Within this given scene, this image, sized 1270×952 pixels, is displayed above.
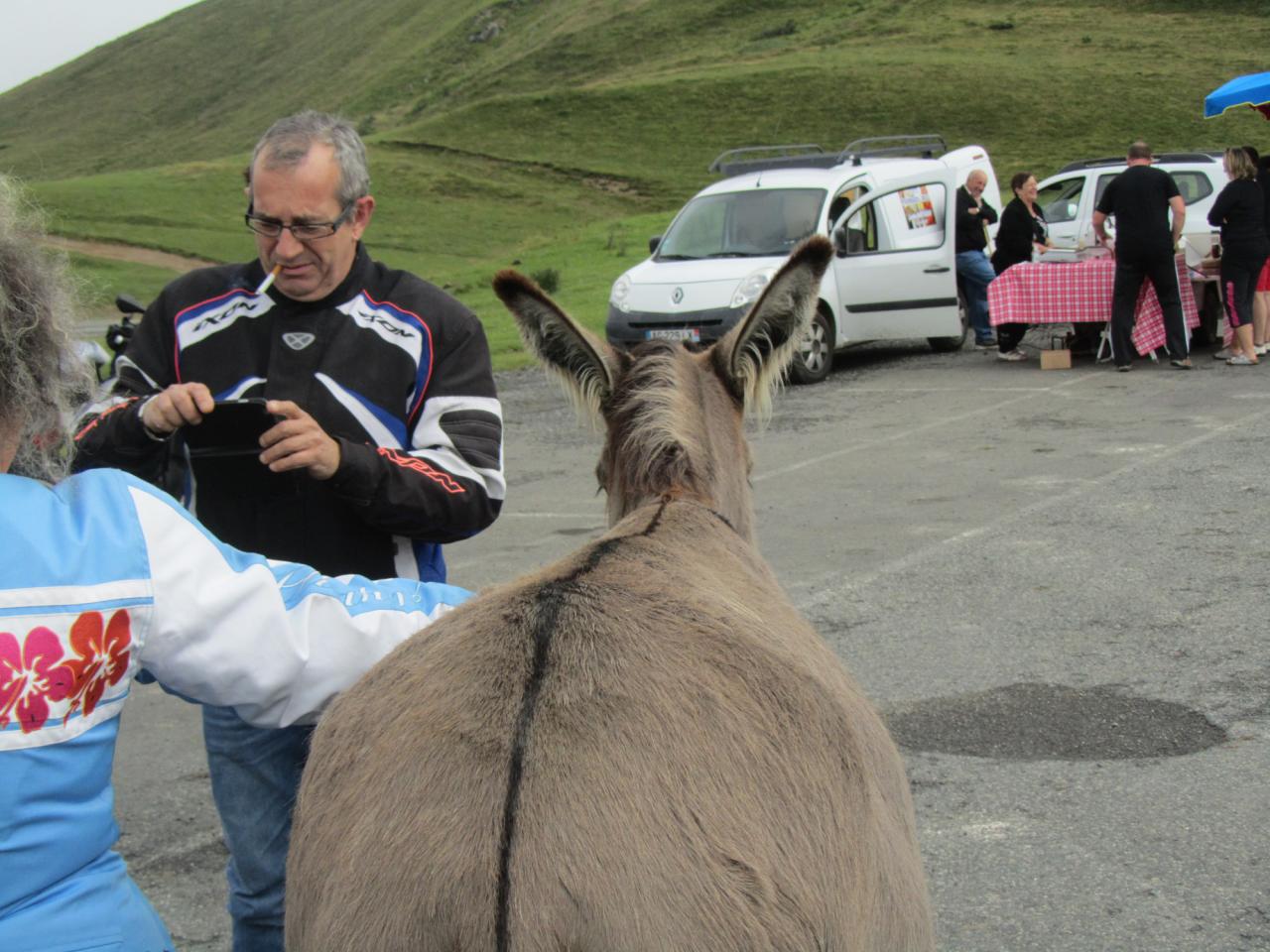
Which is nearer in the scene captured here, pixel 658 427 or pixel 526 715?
pixel 526 715

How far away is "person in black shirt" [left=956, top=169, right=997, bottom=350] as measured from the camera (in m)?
17.1

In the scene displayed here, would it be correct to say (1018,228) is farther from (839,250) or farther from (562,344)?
(562,344)

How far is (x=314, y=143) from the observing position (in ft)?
10.2

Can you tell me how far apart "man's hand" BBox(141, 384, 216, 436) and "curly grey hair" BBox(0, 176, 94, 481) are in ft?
2.28

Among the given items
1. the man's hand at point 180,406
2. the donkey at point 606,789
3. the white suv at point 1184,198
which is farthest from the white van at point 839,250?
the donkey at point 606,789

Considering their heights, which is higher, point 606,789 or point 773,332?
point 773,332

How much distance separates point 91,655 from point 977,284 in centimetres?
1658

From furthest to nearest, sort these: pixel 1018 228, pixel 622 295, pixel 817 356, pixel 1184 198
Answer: pixel 1184 198
pixel 1018 228
pixel 817 356
pixel 622 295

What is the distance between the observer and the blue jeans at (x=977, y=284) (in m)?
17.2

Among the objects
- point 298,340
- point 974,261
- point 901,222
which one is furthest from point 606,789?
point 974,261

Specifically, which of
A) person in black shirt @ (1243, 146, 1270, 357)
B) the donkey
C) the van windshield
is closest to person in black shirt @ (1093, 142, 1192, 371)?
person in black shirt @ (1243, 146, 1270, 357)

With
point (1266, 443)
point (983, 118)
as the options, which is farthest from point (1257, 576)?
point (983, 118)

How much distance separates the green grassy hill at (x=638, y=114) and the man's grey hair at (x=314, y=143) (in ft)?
55.1

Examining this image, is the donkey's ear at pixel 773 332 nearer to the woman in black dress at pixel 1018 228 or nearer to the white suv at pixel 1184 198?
the white suv at pixel 1184 198
